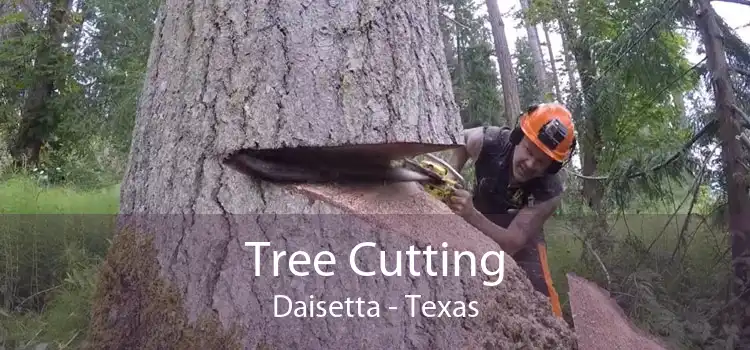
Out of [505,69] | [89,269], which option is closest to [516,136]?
[89,269]

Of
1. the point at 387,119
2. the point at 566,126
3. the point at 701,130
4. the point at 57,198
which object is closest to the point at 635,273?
the point at 701,130

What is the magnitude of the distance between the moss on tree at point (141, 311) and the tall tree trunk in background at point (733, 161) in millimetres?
2709

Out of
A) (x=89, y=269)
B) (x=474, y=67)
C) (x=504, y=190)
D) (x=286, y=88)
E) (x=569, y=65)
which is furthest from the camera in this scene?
(x=474, y=67)

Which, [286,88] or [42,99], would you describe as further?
[42,99]

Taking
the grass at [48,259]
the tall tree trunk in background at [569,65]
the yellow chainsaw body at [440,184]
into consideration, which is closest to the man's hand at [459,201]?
the yellow chainsaw body at [440,184]

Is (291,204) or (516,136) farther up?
(516,136)

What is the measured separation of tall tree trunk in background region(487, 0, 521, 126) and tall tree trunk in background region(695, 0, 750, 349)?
4478 mm

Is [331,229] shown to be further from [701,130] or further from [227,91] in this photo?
[701,130]

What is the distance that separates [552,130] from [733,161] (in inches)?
60.8

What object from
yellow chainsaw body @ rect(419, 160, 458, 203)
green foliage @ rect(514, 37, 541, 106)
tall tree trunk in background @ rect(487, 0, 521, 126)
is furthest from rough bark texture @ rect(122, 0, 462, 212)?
green foliage @ rect(514, 37, 541, 106)

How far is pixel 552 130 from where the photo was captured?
7.37ft

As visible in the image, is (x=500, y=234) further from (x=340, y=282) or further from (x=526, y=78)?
(x=526, y=78)

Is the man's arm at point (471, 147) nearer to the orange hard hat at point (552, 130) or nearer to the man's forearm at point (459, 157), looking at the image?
the man's forearm at point (459, 157)

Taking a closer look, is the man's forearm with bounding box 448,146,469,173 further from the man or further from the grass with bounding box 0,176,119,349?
the grass with bounding box 0,176,119,349
